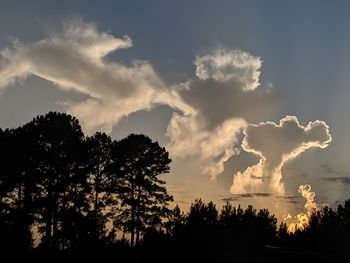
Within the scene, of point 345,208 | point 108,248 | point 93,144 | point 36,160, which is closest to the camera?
point 108,248

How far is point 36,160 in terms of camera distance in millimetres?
48406

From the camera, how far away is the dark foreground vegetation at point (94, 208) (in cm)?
3822

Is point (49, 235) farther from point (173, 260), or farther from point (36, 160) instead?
point (173, 260)

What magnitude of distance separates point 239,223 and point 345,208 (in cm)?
1760

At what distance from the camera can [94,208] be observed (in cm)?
5275

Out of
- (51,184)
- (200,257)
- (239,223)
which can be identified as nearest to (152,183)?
(51,184)

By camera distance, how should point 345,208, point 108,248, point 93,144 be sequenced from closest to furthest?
1. point 108,248
2. point 93,144
3. point 345,208

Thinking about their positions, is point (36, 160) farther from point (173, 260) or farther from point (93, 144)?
point (173, 260)

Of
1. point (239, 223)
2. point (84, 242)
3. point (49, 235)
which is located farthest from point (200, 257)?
point (239, 223)

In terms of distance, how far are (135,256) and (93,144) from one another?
1748cm

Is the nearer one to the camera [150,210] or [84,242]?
[84,242]

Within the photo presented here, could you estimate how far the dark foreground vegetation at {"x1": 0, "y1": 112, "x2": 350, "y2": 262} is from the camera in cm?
3822

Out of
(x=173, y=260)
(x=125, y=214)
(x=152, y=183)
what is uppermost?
(x=152, y=183)

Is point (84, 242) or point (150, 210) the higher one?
point (150, 210)
